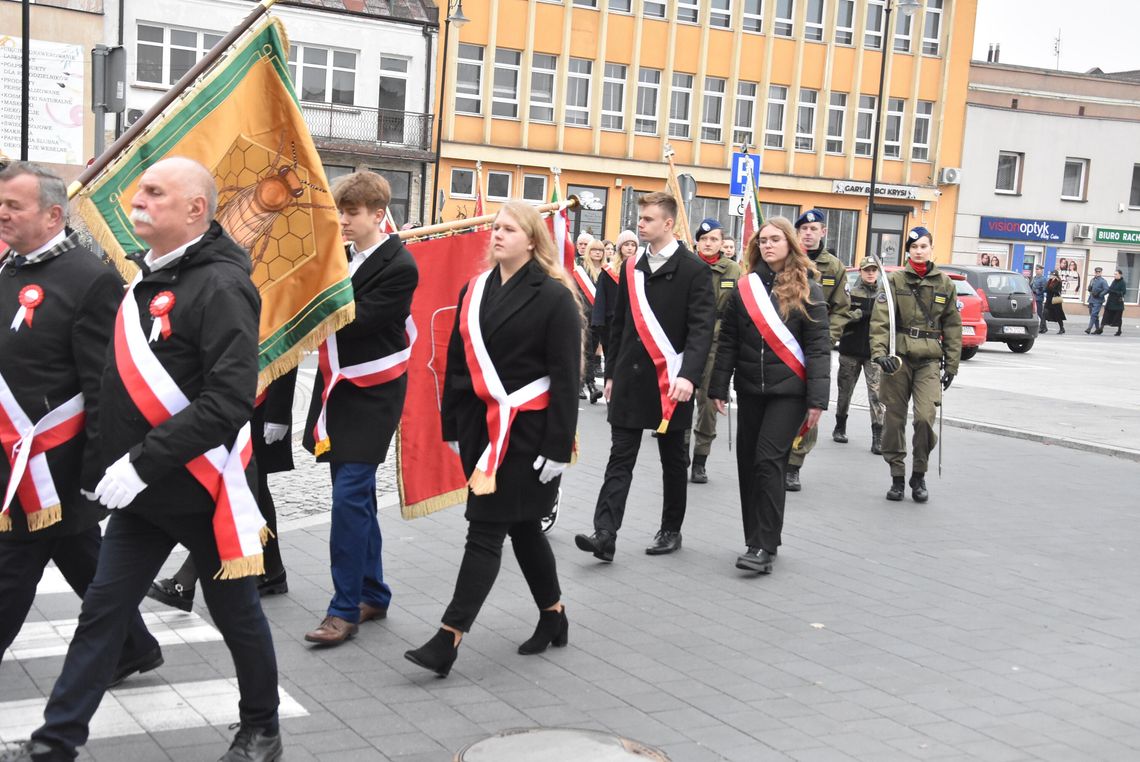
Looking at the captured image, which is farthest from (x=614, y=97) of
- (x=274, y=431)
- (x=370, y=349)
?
(x=370, y=349)

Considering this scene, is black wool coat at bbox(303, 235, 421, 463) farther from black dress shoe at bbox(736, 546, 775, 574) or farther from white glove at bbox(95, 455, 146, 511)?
black dress shoe at bbox(736, 546, 775, 574)

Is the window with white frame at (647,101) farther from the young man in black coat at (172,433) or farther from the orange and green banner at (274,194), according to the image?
the young man in black coat at (172,433)

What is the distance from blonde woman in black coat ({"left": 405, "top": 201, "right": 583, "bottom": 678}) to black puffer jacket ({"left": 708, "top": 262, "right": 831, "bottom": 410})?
222 centimetres

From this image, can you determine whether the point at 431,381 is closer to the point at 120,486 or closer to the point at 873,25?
the point at 120,486

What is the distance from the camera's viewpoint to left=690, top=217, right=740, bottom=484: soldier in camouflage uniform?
10.5 m

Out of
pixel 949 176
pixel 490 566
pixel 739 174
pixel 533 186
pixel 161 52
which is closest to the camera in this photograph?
pixel 490 566

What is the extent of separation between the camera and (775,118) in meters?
47.7

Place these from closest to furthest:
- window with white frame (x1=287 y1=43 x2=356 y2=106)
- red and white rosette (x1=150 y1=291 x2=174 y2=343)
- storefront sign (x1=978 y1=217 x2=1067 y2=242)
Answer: red and white rosette (x1=150 y1=291 x2=174 y2=343), window with white frame (x1=287 y1=43 x2=356 y2=106), storefront sign (x1=978 y1=217 x2=1067 y2=242)

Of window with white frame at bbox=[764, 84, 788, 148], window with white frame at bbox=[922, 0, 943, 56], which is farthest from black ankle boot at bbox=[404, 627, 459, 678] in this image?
window with white frame at bbox=[922, 0, 943, 56]

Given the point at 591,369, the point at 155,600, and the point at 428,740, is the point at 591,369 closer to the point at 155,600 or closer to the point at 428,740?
the point at 155,600

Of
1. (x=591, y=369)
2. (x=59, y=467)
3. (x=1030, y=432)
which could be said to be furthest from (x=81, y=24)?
(x=59, y=467)

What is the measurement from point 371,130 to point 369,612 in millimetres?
37207

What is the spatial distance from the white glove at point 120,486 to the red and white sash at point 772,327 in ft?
14.2

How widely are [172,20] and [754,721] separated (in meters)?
37.6
